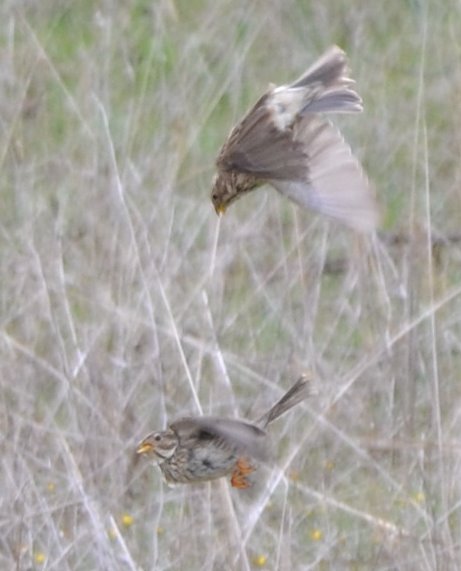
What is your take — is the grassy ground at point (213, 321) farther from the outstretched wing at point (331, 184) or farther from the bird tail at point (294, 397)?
the outstretched wing at point (331, 184)

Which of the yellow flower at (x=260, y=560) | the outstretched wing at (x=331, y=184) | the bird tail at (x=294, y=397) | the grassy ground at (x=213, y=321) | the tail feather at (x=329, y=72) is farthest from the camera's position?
the yellow flower at (x=260, y=560)

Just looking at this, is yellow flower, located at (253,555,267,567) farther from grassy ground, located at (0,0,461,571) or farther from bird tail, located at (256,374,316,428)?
bird tail, located at (256,374,316,428)

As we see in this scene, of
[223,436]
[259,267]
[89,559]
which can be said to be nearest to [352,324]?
[259,267]

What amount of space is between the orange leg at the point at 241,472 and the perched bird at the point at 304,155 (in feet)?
1.54

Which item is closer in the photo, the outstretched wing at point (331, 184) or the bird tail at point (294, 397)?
the outstretched wing at point (331, 184)

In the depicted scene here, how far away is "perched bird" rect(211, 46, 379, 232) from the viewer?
392 cm

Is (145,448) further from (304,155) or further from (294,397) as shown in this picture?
(304,155)

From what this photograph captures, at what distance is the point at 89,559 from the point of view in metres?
5.18

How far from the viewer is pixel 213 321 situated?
215 inches

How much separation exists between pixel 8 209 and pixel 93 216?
2.80 ft

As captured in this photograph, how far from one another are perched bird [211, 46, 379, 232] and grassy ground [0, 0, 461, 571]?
43 centimetres

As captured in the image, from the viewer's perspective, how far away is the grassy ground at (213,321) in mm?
4902

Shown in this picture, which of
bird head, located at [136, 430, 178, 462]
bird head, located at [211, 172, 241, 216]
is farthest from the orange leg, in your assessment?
bird head, located at [211, 172, 241, 216]

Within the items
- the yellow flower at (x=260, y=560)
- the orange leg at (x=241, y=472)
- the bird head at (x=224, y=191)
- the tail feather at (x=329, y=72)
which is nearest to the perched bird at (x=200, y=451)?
the orange leg at (x=241, y=472)
